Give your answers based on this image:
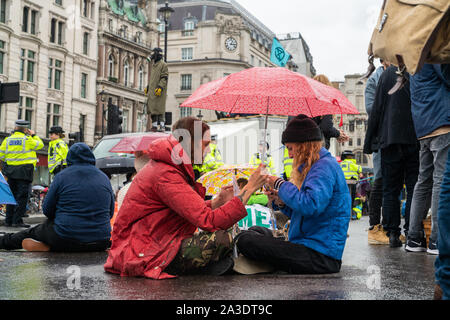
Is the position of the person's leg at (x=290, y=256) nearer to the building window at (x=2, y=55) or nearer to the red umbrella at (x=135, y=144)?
the red umbrella at (x=135, y=144)

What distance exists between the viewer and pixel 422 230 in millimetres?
6484

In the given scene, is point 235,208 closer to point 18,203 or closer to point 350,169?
point 18,203

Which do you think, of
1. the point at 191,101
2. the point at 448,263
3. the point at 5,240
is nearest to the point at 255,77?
the point at 191,101

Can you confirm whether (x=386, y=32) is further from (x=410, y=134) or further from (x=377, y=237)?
(x=377, y=237)

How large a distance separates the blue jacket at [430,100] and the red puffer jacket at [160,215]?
244 centimetres

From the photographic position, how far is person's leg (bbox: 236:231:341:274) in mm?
4586

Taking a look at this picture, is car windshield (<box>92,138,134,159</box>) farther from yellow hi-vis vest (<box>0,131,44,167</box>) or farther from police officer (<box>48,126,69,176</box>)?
yellow hi-vis vest (<box>0,131,44,167</box>)

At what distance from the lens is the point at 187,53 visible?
233ft

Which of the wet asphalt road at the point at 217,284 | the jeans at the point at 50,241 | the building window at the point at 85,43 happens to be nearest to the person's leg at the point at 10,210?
the jeans at the point at 50,241

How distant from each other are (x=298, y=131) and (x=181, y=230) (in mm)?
1222

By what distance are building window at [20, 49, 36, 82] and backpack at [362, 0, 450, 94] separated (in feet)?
130

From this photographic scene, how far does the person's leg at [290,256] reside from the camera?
459cm

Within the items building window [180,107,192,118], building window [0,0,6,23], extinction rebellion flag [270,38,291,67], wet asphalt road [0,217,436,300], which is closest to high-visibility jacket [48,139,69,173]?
extinction rebellion flag [270,38,291,67]

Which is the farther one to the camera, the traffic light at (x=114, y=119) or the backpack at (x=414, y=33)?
the traffic light at (x=114, y=119)
